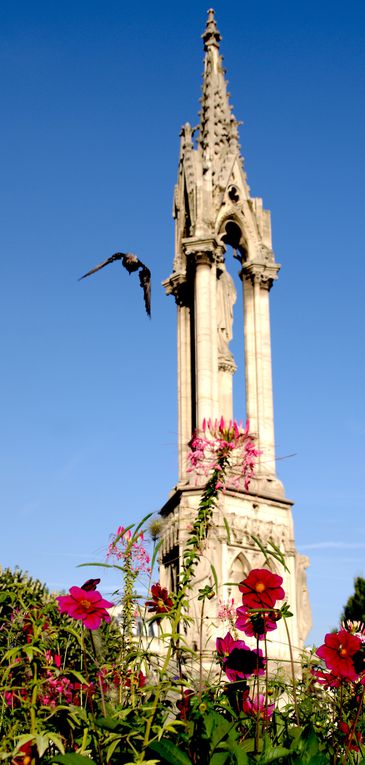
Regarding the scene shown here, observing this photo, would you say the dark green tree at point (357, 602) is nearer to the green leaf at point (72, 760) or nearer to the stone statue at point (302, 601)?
the stone statue at point (302, 601)

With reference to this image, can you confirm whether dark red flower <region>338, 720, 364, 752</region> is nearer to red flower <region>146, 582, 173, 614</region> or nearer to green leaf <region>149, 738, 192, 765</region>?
green leaf <region>149, 738, 192, 765</region>

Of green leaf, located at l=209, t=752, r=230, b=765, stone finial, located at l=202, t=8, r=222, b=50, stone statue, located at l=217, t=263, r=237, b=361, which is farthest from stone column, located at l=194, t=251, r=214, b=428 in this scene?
green leaf, located at l=209, t=752, r=230, b=765

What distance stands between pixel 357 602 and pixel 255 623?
4466 centimetres

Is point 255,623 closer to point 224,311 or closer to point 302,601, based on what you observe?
point 302,601

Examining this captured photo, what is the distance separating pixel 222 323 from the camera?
949 inches

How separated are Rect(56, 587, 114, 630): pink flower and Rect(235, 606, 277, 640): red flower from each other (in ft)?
2.20

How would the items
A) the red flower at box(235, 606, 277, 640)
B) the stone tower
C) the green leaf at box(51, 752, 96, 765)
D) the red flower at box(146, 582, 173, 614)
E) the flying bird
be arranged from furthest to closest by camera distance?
the stone tower < the flying bird < the red flower at box(146, 582, 173, 614) < the red flower at box(235, 606, 277, 640) < the green leaf at box(51, 752, 96, 765)

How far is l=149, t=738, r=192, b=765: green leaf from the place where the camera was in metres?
3.75

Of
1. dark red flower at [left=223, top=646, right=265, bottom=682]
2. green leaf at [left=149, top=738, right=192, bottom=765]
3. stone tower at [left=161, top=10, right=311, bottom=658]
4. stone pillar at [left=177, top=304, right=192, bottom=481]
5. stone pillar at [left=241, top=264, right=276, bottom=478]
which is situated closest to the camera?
green leaf at [left=149, top=738, right=192, bottom=765]

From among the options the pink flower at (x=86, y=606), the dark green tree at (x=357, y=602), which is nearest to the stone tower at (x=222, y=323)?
the pink flower at (x=86, y=606)

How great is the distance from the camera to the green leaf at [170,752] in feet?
12.3

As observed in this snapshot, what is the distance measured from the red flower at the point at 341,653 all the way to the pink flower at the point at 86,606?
3.67 feet

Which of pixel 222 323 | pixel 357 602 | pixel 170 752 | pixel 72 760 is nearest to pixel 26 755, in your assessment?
pixel 72 760

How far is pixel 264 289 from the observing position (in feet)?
79.6
